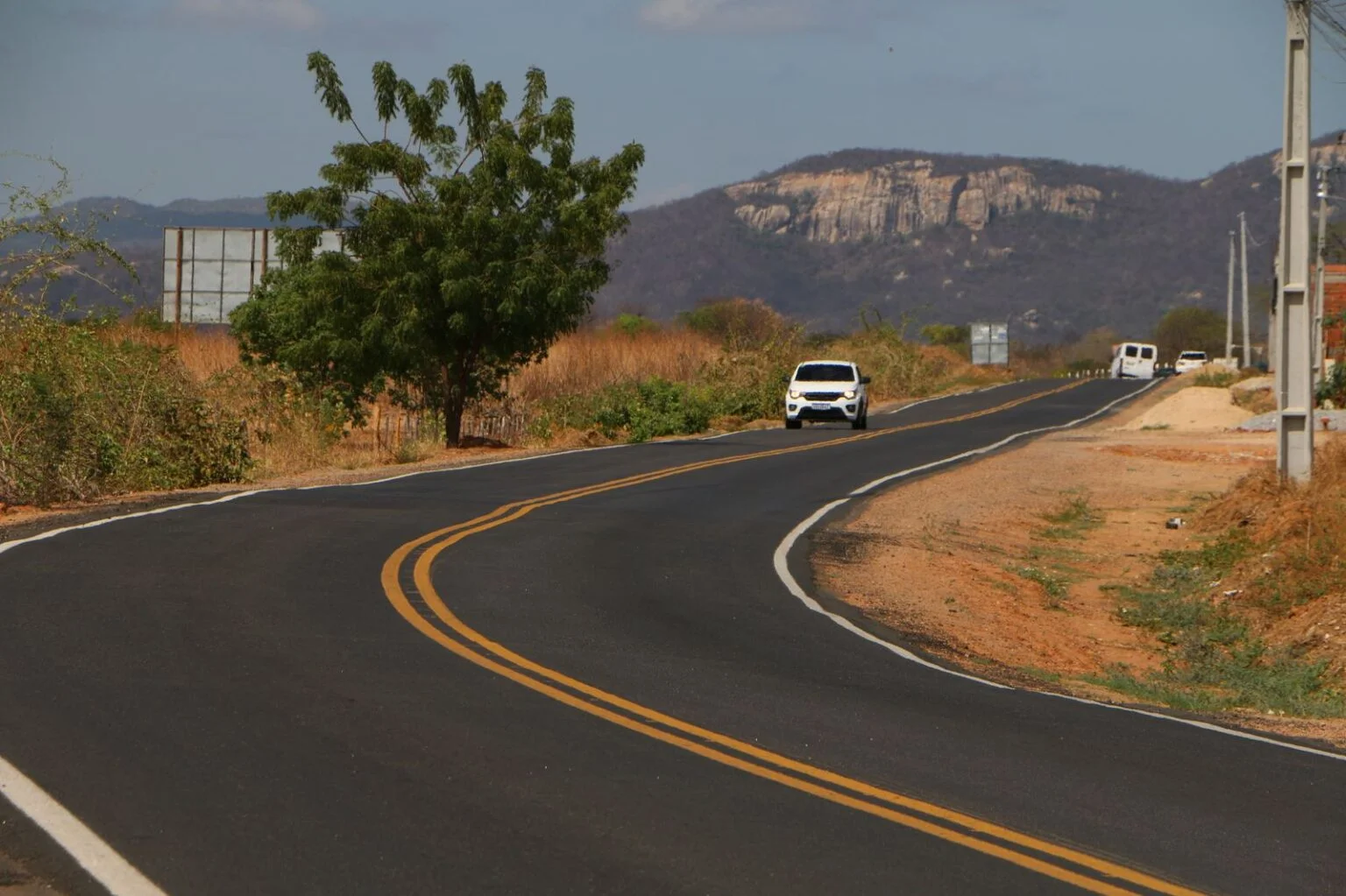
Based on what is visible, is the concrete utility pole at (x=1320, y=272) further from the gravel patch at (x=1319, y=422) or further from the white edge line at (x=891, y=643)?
the white edge line at (x=891, y=643)

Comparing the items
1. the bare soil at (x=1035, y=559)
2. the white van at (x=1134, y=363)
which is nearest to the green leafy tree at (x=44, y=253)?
the bare soil at (x=1035, y=559)

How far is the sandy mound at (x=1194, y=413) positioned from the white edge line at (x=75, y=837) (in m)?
41.6

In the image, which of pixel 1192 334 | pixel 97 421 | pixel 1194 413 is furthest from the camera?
pixel 1192 334

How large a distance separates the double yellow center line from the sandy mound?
35.8m

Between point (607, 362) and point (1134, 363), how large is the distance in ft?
157

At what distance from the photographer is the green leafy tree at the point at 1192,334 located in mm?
130375

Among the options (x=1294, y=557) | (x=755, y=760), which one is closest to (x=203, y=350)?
(x=1294, y=557)

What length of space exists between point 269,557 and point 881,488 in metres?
12.9

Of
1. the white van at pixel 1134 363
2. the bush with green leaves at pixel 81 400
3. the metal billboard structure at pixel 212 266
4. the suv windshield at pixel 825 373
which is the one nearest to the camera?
the bush with green leaves at pixel 81 400

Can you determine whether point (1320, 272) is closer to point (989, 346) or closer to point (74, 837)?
point (74, 837)

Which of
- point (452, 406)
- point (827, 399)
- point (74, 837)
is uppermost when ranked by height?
point (827, 399)

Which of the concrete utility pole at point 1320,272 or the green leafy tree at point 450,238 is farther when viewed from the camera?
the concrete utility pole at point 1320,272

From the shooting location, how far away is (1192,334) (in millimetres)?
132500

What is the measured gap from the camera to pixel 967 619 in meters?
15.9
